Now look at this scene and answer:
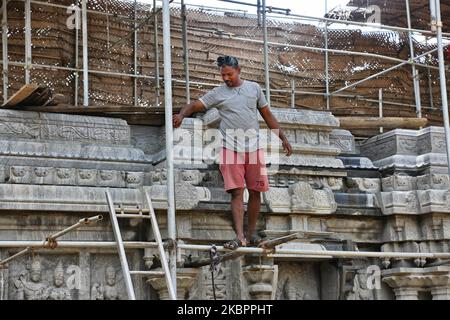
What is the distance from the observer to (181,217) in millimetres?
11875

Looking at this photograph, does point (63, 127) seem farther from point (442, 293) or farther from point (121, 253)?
point (442, 293)

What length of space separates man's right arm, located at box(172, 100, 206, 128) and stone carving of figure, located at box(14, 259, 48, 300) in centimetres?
220

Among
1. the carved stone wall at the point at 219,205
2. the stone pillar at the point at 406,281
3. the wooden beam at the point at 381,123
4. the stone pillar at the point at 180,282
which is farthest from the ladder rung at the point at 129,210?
the wooden beam at the point at 381,123

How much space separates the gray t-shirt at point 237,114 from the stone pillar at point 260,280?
5.26 ft

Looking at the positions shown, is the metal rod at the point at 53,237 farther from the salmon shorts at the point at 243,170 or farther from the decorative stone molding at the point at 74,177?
the salmon shorts at the point at 243,170

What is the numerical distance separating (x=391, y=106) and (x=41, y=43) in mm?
6484

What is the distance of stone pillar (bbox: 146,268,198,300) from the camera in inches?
455

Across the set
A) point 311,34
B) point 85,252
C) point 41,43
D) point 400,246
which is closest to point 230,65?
point 85,252

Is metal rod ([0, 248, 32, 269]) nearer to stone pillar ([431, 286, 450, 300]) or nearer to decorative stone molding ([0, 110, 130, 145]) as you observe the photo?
decorative stone molding ([0, 110, 130, 145])

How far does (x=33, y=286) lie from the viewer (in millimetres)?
11344

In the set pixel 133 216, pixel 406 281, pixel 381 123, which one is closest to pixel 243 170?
pixel 133 216

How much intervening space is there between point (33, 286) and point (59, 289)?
0.91 feet

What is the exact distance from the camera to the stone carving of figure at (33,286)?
11281 millimetres
